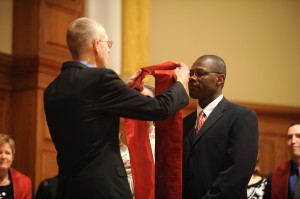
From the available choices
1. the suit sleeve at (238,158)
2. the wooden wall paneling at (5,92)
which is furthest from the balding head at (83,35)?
the wooden wall paneling at (5,92)

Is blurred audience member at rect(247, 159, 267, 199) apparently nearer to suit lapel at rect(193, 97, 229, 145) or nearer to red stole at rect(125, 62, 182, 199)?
suit lapel at rect(193, 97, 229, 145)

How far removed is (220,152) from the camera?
3.56 meters

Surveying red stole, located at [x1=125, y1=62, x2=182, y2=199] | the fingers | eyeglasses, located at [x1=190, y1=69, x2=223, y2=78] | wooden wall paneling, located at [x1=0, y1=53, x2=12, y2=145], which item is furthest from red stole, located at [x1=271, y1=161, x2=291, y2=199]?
wooden wall paneling, located at [x1=0, y1=53, x2=12, y2=145]

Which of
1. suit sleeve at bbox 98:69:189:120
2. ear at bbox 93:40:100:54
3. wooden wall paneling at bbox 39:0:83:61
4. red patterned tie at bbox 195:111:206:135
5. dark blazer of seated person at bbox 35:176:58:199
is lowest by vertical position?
dark blazer of seated person at bbox 35:176:58:199

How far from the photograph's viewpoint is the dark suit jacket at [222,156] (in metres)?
3.47

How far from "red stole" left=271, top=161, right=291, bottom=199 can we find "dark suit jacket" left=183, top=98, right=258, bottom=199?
1.59 metres

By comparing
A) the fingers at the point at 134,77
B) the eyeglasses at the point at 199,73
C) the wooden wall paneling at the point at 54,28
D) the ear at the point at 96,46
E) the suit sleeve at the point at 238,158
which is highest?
the wooden wall paneling at the point at 54,28

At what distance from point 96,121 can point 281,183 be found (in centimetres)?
255

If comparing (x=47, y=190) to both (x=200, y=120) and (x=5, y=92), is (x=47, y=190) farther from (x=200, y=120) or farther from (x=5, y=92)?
(x=200, y=120)

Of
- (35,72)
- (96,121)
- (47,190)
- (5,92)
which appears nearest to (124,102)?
(96,121)

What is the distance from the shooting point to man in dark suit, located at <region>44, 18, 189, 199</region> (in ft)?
9.74

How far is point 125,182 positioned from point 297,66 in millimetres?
5680

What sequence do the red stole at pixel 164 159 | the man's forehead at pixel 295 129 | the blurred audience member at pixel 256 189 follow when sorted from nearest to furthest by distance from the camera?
the red stole at pixel 164 159 → the blurred audience member at pixel 256 189 → the man's forehead at pixel 295 129

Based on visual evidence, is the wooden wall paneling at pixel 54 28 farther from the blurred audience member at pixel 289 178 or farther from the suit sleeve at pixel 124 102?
the suit sleeve at pixel 124 102
